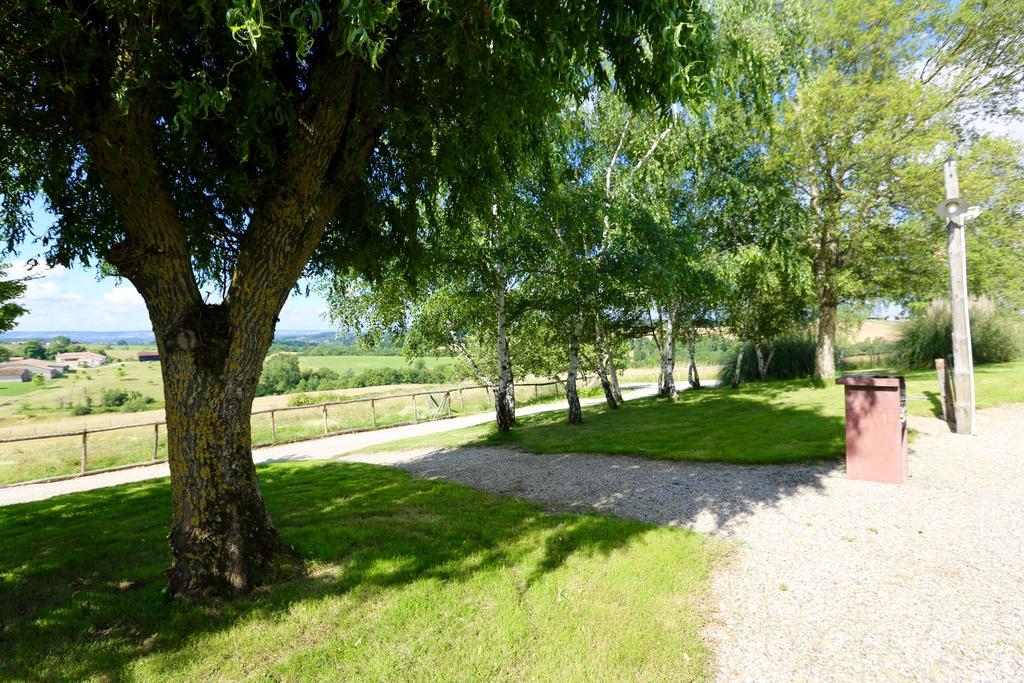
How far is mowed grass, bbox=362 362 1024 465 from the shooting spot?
8.41 metres

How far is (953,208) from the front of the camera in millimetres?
8383

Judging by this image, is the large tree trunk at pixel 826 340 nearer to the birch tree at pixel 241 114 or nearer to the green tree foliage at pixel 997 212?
the green tree foliage at pixel 997 212

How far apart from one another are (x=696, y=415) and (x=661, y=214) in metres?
5.56

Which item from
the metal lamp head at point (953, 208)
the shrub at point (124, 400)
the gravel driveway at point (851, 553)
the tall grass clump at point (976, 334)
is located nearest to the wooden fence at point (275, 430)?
the gravel driveway at point (851, 553)

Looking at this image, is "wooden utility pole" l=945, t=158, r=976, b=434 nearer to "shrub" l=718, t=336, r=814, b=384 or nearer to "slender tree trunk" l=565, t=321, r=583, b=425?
"slender tree trunk" l=565, t=321, r=583, b=425

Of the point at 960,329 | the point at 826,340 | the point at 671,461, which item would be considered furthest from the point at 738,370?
the point at 671,461

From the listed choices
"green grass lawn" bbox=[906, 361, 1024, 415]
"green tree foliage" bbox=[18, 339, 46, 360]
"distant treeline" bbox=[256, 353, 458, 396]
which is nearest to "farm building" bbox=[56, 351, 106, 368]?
"green tree foliage" bbox=[18, 339, 46, 360]

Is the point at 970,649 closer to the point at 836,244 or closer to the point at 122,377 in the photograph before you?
the point at 836,244

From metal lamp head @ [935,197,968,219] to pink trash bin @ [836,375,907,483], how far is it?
14.2ft

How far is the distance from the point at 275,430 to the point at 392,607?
1535 centimetres

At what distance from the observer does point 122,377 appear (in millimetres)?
67438

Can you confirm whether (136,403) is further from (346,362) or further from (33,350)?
(346,362)

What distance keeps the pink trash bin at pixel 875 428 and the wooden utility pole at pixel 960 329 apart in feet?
10.7

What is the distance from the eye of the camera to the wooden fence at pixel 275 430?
42.2 ft
